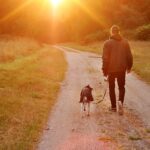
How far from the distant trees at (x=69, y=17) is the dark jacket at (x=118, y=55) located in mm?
71190

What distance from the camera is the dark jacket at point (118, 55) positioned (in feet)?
45.4

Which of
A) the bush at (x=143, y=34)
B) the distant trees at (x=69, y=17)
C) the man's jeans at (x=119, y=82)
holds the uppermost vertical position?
the distant trees at (x=69, y=17)

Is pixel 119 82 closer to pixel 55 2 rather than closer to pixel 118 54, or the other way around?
pixel 118 54

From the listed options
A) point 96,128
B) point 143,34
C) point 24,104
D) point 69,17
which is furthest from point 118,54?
point 69,17

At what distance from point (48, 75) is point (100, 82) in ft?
13.9

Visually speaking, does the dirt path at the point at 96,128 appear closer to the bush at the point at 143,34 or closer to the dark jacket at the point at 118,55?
the dark jacket at the point at 118,55

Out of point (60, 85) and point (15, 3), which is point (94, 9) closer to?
point (15, 3)

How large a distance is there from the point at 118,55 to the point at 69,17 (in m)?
89.5

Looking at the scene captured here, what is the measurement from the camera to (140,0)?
10106 centimetres

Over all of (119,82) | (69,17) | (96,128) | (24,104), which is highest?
(69,17)

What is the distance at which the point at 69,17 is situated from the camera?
336ft

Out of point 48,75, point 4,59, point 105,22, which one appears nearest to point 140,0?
point 105,22

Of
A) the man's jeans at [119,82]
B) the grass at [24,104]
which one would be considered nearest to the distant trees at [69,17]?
the grass at [24,104]

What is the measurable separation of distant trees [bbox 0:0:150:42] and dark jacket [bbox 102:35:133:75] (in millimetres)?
71190
